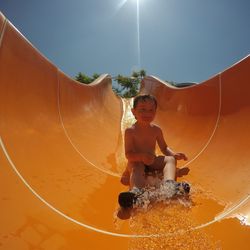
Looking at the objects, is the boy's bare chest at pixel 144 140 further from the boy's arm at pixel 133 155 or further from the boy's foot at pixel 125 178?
the boy's foot at pixel 125 178

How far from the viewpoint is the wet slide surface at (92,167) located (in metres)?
0.90

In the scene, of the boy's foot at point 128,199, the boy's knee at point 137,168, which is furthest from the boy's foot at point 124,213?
the boy's knee at point 137,168

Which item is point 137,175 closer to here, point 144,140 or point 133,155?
point 133,155

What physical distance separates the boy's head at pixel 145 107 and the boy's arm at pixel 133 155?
124 mm

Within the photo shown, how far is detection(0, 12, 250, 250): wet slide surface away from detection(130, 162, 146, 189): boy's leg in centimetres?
12

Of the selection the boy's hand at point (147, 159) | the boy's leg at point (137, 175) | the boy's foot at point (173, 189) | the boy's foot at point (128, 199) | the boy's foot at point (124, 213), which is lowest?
the boy's foot at point (124, 213)

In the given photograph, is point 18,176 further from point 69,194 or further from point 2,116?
point 2,116

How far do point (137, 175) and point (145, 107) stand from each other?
0.50 meters

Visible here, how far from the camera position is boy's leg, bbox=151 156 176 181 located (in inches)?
52.6

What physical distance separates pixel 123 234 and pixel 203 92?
2.05 m

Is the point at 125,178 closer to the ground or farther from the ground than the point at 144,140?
closer to the ground

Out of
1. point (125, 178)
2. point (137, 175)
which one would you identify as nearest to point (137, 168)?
point (137, 175)

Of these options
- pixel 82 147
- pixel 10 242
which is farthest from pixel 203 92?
pixel 10 242

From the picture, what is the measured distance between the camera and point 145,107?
1640 millimetres
